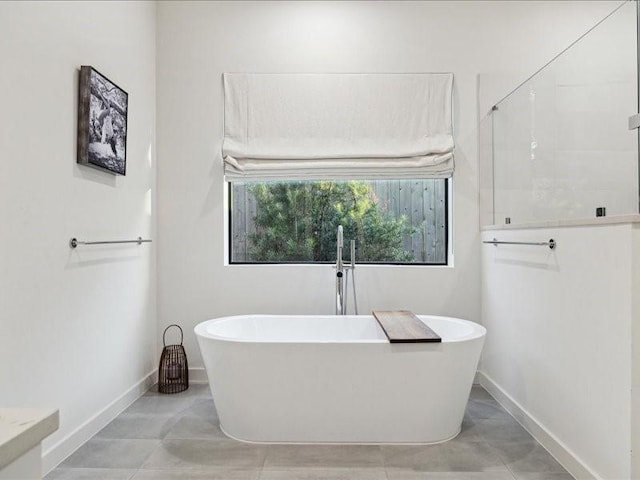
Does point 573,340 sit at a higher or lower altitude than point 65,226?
lower

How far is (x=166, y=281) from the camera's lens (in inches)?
A: 140

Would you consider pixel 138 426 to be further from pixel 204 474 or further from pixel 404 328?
pixel 404 328

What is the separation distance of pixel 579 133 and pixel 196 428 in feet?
8.32

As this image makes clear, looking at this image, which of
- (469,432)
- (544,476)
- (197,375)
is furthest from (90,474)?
(544,476)

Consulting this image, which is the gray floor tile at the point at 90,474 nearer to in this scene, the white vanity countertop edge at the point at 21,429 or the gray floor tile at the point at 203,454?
the gray floor tile at the point at 203,454

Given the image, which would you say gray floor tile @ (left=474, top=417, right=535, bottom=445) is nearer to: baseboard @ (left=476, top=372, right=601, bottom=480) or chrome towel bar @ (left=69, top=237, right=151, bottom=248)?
baseboard @ (left=476, top=372, right=601, bottom=480)

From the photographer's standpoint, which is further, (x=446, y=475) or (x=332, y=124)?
(x=332, y=124)

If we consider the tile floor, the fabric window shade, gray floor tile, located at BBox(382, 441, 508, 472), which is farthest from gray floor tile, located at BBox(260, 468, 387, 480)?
the fabric window shade

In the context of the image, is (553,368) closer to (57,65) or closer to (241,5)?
(57,65)

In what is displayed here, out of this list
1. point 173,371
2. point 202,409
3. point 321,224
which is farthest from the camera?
point 321,224

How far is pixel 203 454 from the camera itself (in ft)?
7.75

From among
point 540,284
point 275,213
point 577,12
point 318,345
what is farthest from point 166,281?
point 577,12

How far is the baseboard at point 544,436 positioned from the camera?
2.08m

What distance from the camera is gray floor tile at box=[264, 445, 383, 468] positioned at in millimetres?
2266
